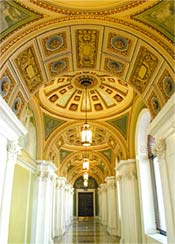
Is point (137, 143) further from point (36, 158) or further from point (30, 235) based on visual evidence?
point (30, 235)

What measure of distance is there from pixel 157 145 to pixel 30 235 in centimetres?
698

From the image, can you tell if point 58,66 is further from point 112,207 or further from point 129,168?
point 112,207

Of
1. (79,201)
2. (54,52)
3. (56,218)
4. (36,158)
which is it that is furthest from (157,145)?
(79,201)

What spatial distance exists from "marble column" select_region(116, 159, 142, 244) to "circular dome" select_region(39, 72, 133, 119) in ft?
10.1

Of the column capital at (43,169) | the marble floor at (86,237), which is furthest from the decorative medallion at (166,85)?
the marble floor at (86,237)

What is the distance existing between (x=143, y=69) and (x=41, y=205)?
7.77 m

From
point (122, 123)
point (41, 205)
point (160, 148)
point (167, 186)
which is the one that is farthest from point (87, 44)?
point (41, 205)

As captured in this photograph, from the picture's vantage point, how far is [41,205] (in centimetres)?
1029

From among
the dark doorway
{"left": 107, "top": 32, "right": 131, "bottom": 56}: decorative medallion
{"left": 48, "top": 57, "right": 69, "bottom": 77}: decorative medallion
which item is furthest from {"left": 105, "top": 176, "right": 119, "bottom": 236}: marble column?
the dark doorway

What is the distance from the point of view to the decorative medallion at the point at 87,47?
19.2ft

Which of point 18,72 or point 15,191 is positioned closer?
point 18,72

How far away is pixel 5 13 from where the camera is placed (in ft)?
15.4

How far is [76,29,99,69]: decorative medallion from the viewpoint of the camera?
5.85 m

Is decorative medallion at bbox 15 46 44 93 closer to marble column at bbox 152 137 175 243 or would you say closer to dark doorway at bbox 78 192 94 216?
marble column at bbox 152 137 175 243
